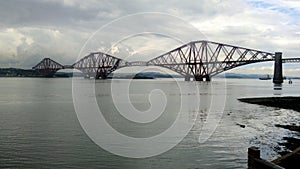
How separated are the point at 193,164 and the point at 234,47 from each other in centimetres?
15685

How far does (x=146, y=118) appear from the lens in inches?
1254

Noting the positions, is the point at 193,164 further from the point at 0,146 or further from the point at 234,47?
the point at 234,47

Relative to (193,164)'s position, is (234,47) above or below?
above

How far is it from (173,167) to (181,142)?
5.78 m

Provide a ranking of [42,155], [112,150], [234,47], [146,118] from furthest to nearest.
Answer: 1. [234,47]
2. [146,118]
3. [112,150]
4. [42,155]

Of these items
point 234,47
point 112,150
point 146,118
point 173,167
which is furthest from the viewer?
point 234,47

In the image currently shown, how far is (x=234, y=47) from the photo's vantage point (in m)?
165

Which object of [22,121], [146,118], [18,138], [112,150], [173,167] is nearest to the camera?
[173,167]

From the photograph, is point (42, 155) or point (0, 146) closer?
point (42, 155)

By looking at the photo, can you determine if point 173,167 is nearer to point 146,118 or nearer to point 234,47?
point 146,118

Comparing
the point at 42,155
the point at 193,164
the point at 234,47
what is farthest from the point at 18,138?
the point at 234,47

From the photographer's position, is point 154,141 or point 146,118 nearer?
point 154,141

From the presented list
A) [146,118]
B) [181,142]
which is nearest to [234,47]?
[146,118]

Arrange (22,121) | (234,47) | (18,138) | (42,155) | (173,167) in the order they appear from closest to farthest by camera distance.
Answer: (173,167) → (42,155) → (18,138) → (22,121) → (234,47)
